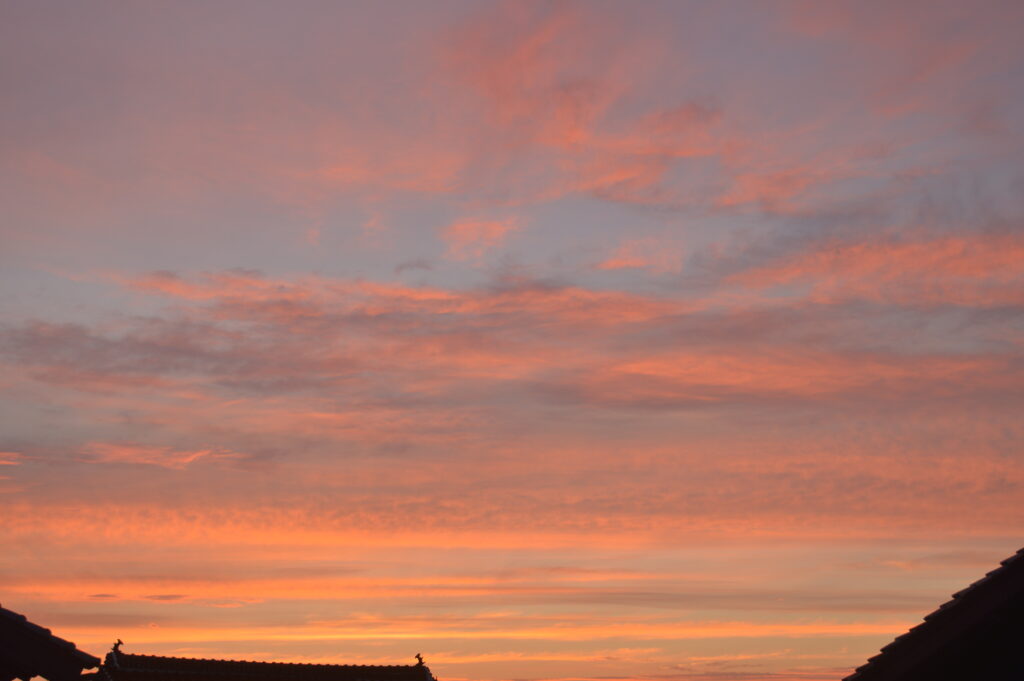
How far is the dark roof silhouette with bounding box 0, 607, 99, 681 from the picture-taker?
1274 centimetres

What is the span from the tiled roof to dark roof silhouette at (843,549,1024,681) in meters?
33.4

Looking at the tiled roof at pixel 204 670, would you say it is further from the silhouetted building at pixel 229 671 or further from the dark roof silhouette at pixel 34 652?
the dark roof silhouette at pixel 34 652

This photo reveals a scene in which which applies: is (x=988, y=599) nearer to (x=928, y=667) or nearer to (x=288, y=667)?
(x=928, y=667)

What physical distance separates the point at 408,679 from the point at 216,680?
1004 centimetres

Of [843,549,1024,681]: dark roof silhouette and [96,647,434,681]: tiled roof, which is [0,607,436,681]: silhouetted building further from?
[843,549,1024,681]: dark roof silhouette

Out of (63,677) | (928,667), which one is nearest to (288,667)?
(63,677)

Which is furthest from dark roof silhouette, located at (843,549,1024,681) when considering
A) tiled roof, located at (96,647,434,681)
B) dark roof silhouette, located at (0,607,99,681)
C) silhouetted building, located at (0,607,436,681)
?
tiled roof, located at (96,647,434,681)

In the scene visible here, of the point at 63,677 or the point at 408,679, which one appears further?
the point at 408,679

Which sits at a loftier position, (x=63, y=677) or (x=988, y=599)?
(x=988, y=599)

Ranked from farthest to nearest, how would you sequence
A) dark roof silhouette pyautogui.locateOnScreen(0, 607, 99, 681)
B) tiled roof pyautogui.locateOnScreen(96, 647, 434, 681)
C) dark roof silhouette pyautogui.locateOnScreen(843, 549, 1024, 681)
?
tiled roof pyautogui.locateOnScreen(96, 647, 434, 681) → dark roof silhouette pyautogui.locateOnScreen(0, 607, 99, 681) → dark roof silhouette pyautogui.locateOnScreen(843, 549, 1024, 681)

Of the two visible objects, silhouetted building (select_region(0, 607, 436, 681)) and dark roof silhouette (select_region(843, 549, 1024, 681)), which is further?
silhouetted building (select_region(0, 607, 436, 681))

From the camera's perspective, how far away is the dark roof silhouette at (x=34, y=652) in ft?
41.8

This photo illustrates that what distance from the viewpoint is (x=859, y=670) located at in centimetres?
1369

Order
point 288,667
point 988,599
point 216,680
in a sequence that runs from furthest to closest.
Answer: point 288,667
point 216,680
point 988,599
